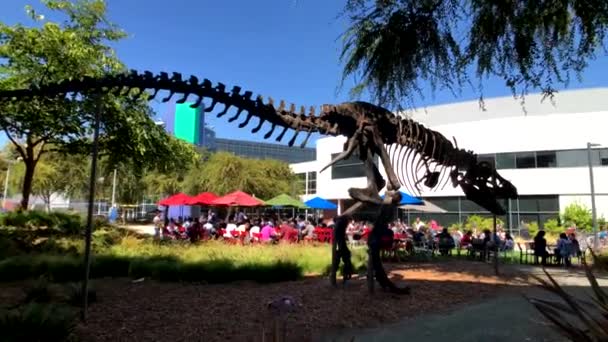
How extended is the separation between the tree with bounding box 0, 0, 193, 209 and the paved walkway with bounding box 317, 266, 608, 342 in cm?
1117

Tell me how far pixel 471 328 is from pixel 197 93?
216 inches

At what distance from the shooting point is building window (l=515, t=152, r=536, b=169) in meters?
34.5

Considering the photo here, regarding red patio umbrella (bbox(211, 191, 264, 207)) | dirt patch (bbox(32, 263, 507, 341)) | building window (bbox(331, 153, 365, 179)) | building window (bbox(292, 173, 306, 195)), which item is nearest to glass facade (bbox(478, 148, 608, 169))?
building window (bbox(331, 153, 365, 179))

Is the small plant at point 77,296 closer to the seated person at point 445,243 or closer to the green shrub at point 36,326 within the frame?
the green shrub at point 36,326

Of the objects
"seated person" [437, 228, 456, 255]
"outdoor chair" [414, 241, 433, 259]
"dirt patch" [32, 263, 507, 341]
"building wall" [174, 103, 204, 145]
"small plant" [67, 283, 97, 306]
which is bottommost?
"dirt patch" [32, 263, 507, 341]

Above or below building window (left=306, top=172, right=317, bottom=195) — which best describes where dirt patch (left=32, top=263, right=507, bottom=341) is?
below

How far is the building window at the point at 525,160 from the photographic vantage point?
113 ft

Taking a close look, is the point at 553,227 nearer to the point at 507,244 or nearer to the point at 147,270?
the point at 507,244

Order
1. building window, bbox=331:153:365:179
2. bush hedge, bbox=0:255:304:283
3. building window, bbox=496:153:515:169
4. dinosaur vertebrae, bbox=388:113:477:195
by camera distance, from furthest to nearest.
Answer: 1. building window, bbox=331:153:365:179
2. building window, bbox=496:153:515:169
3. bush hedge, bbox=0:255:304:283
4. dinosaur vertebrae, bbox=388:113:477:195

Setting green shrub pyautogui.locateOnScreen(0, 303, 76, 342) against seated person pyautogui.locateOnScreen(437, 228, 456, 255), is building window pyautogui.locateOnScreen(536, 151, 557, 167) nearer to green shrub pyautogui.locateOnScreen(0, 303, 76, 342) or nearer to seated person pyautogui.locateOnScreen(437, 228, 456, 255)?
seated person pyautogui.locateOnScreen(437, 228, 456, 255)

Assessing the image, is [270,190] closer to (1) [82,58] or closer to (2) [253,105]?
(1) [82,58]

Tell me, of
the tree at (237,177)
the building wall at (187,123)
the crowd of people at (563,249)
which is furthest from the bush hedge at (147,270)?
the building wall at (187,123)

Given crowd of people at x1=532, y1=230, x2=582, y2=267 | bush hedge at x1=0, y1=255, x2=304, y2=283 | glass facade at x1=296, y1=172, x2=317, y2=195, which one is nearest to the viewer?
bush hedge at x1=0, y1=255, x2=304, y2=283

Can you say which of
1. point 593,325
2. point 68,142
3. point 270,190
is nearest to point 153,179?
point 270,190
